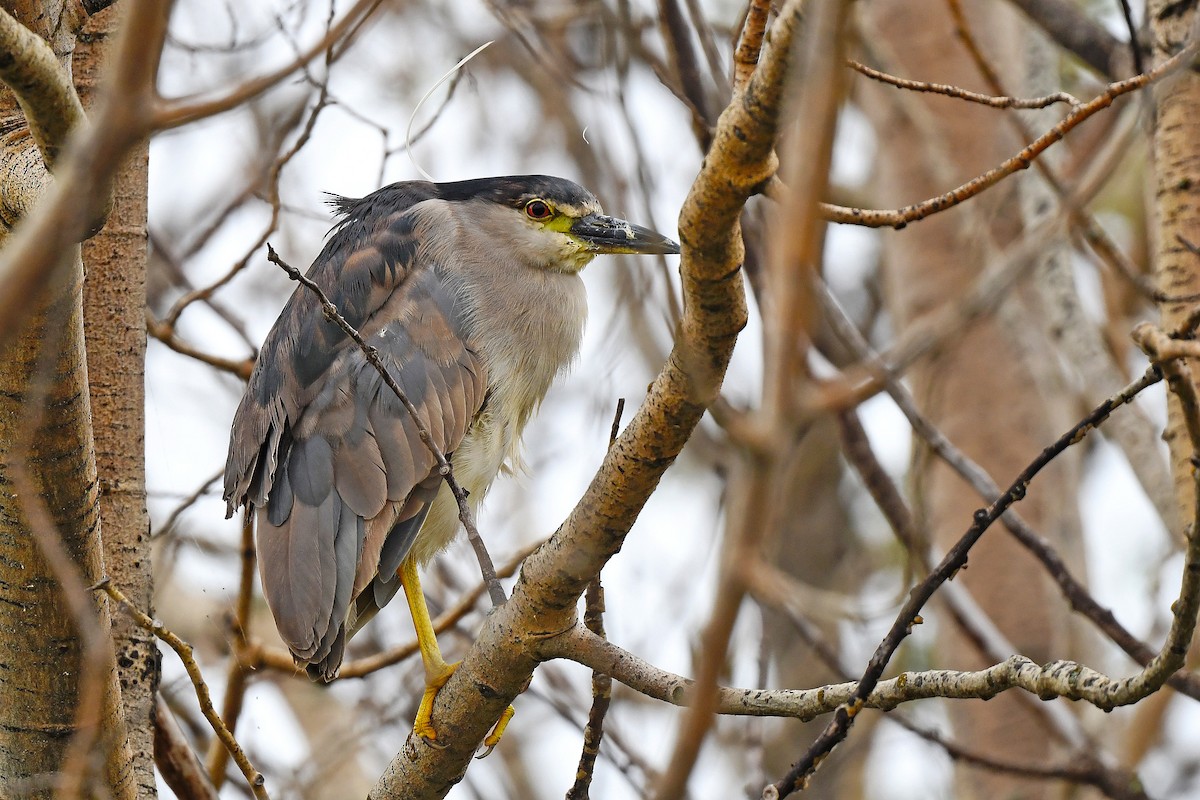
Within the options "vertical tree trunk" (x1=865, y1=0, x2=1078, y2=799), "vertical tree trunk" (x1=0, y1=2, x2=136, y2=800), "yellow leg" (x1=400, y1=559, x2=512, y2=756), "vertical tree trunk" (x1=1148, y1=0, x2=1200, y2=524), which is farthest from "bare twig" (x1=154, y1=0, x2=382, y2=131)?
"vertical tree trunk" (x1=865, y1=0, x2=1078, y2=799)

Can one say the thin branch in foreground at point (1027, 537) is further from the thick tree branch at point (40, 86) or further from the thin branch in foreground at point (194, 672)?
the thick tree branch at point (40, 86)

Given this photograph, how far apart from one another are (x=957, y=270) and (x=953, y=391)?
53 centimetres

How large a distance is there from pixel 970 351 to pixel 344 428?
3.27 metres

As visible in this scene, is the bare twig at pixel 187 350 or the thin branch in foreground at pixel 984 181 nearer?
the thin branch in foreground at pixel 984 181

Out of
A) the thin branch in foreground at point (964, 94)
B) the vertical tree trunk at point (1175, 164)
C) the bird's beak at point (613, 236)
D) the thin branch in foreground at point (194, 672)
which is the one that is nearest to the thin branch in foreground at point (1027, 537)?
the vertical tree trunk at point (1175, 164)

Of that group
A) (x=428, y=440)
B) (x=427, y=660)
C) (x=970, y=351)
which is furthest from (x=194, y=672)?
(x=970, y=351)

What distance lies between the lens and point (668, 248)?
10.9 ft

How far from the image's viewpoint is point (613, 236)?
354 cm

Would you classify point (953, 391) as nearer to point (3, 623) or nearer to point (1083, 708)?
point (1083, 708)

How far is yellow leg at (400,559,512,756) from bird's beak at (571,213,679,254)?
1.07 m

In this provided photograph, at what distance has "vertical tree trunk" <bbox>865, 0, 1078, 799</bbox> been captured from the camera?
4.71 m

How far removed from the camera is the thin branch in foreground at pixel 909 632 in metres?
1.48

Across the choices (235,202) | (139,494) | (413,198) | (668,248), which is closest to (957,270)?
(668,248)

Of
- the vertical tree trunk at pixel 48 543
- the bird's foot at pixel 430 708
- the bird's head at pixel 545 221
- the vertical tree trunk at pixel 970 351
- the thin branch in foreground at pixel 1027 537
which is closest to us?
the vertical tree trunk at pixel 48 543
